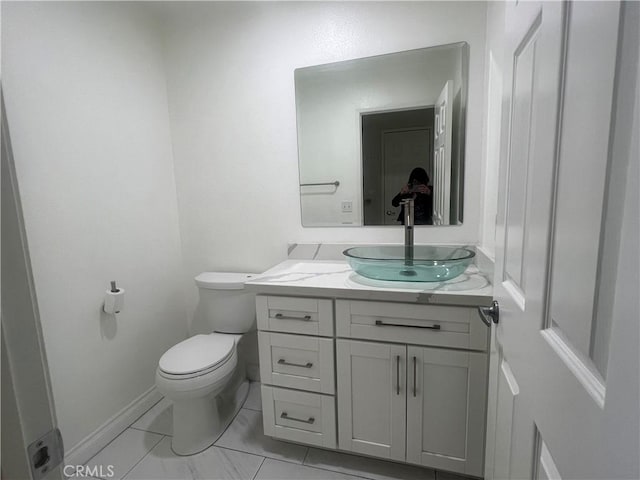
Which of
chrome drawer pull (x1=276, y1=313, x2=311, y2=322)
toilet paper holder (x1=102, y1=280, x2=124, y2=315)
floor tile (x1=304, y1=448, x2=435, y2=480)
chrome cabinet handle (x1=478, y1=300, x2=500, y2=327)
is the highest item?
chrome cabinet handle (x1=478, y1=300, x2=500, y2=327)

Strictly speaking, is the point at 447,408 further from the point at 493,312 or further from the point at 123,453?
the point at 123,453

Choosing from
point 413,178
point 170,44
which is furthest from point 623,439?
point 170,44

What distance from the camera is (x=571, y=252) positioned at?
432 mm

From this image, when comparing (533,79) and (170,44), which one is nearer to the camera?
(533,79)

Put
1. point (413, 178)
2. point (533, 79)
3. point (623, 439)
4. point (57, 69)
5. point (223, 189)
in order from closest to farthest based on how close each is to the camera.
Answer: point (623, 439) → point (533, 79) → point (57, 69) → point (413, 178) → point (223, 189)

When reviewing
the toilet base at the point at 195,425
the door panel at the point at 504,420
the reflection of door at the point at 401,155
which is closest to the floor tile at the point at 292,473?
the toilet base at the point at 195,425

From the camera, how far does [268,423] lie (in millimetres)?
1480

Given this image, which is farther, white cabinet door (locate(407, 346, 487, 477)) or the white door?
white cabinet door (locate(407, 346, 487, 477))

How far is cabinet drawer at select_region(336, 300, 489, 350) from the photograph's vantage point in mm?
1171

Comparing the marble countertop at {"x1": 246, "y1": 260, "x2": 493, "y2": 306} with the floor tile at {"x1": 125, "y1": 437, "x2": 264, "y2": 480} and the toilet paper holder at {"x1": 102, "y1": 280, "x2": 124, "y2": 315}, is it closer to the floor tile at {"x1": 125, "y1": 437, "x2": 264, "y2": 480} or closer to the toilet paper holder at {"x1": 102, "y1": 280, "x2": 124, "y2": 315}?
the toilet paper holder at {"x1": 102, "y1": 280, "x2": 124, "y2": 315}

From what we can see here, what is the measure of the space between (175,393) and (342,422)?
759 mm

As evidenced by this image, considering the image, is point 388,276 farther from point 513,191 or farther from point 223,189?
point 223,189

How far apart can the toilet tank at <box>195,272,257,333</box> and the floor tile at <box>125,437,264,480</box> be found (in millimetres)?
607

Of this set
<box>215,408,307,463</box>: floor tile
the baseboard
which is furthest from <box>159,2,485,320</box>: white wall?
<box>215,408,307,463</box>: floor tile
